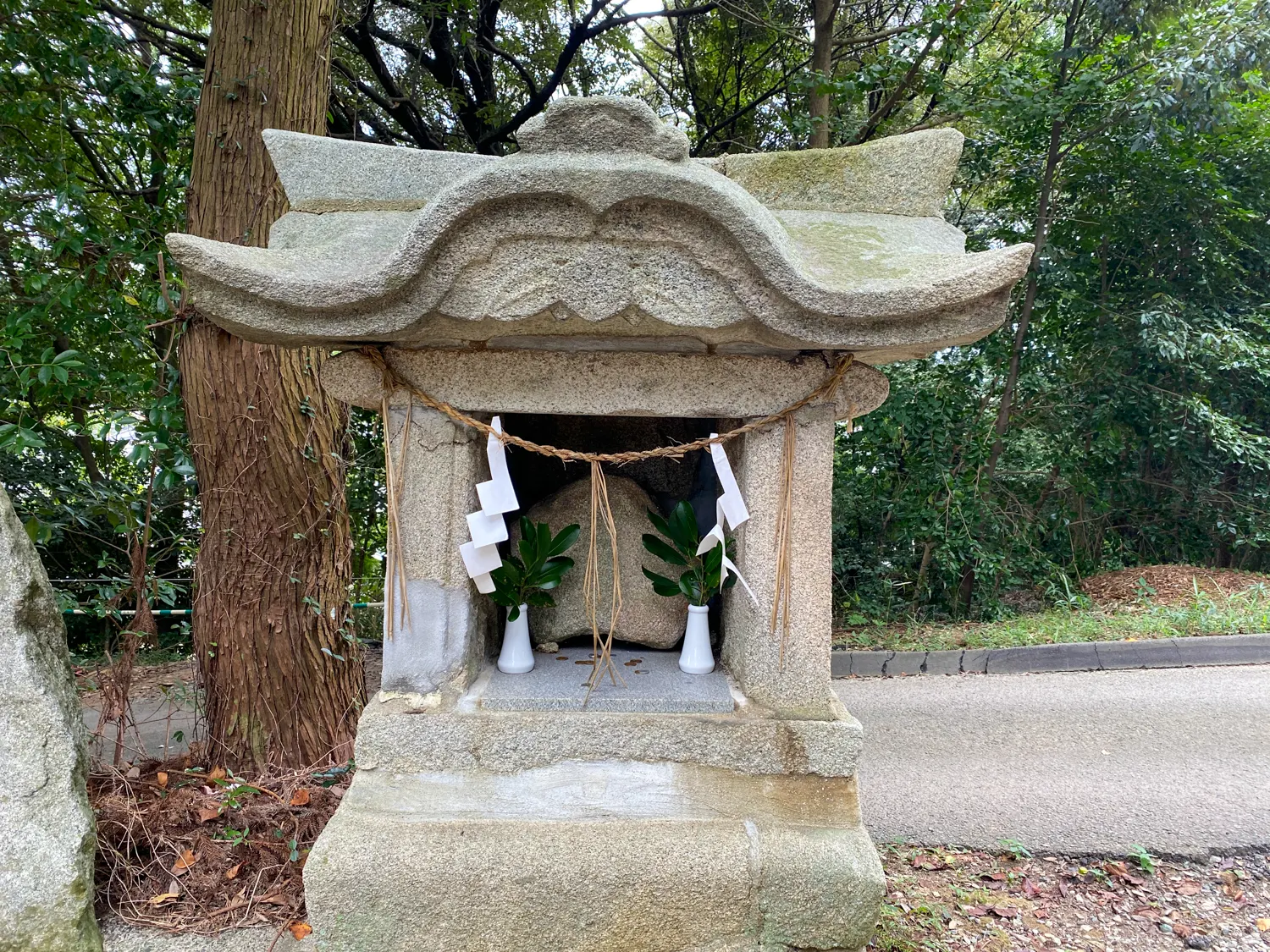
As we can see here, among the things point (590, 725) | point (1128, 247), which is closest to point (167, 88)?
point (590, 725)

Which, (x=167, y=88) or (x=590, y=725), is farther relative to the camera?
(x=167, y=88)

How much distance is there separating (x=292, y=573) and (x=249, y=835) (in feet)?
2.99

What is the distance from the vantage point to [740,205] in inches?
51.9

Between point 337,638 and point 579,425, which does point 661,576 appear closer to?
point 579,425

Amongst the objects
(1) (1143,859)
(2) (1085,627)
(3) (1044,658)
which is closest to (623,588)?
(1) (1143,859)

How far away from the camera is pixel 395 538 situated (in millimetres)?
1656

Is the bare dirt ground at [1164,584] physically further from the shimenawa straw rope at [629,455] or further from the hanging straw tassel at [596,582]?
the hanging straw tassel at [596,582]

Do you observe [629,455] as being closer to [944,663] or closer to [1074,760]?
[1074,760]

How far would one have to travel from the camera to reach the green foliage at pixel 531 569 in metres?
1.84

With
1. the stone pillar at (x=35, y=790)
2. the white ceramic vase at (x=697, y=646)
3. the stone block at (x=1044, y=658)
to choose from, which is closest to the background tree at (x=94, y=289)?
the stone pillar at (x=35, y=790)

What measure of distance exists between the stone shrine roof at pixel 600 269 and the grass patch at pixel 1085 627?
440 centimetres

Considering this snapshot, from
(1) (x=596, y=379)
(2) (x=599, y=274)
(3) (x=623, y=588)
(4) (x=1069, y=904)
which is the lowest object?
(4) (x=1069, y=904)

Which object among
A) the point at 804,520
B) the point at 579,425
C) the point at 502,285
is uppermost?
the point at 502,285

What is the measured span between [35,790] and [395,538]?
3.51ft
